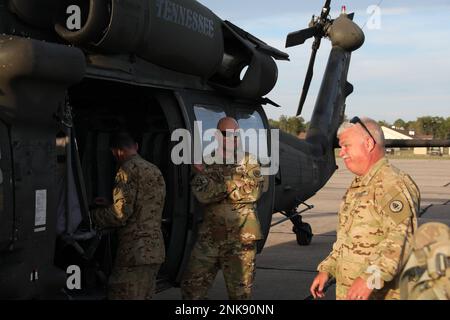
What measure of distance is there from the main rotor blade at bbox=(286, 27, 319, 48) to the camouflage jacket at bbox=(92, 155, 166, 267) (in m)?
4.69

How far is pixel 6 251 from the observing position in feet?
11.6

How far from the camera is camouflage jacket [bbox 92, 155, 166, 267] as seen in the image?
4395 millimetres

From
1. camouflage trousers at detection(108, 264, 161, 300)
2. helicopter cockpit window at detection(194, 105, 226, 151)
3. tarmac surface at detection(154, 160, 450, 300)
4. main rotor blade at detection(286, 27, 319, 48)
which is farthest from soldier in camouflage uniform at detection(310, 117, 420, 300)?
main rotor blade at detection(286, 27, 319, 48)

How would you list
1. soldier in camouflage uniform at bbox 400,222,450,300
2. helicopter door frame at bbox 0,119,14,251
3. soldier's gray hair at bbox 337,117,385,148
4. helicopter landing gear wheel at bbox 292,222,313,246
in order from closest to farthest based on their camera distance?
soldier in camouflage uniform at bbox 400,222,450,300 < soldier's gray hair at bbox 337,117,385,148 < helicopter door frame at bbox 0,119,14,251 < helicopter landing gear wheel at bbox 292,222,313,246

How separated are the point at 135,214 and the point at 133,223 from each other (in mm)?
65

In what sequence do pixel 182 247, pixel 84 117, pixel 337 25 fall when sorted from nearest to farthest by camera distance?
pixel 182 247 < pixel 84 117 < pixel 337 25

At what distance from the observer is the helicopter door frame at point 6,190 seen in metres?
3.48

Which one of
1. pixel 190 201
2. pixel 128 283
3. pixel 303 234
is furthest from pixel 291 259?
pixel 128 283

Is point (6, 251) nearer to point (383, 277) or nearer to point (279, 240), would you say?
point (383, 277)

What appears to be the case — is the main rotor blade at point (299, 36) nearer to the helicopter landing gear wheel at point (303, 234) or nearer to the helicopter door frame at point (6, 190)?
the helicopter landing gear wheel at point (303, 234)

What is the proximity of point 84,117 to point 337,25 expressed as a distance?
511 cm

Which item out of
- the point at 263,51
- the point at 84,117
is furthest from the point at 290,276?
the point at 84,117

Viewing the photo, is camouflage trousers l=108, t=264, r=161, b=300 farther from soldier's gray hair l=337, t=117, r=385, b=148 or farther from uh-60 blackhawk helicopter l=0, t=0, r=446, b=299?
soldier's gray hair l=337, t=117, r=385, b=148

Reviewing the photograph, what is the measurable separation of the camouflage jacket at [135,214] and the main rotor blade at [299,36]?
4694mm
